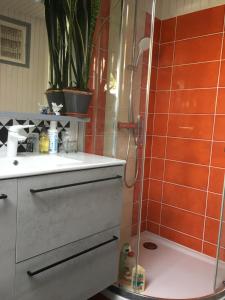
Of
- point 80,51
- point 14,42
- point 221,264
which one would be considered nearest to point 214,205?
point 221,264

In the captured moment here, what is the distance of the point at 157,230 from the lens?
8.14 ft

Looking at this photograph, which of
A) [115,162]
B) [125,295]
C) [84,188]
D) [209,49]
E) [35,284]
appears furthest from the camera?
[209,49]

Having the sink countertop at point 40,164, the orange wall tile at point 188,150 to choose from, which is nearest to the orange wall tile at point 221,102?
the orange wall tile at point 188,150

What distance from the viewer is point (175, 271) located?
6.50ft

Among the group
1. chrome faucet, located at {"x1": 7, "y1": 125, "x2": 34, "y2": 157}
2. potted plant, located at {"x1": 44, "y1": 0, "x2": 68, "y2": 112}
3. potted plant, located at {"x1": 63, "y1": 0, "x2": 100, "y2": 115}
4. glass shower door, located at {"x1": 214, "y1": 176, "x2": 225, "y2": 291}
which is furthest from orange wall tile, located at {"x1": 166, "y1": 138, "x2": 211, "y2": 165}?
chrome faucet, located at {"x1": 7, "y1": 125, "x2": 34, "y2": 157}

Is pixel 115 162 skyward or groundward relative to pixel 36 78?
groundward

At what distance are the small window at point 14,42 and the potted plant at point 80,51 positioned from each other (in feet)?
0.81

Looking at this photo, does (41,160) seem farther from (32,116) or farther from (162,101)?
(162,101)

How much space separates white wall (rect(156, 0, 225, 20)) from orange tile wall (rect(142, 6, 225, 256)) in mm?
46

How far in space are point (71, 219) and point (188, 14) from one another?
1.90 m

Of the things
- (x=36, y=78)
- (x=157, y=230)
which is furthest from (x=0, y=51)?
(x=157, y=230)

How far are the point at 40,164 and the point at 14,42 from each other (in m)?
0.76

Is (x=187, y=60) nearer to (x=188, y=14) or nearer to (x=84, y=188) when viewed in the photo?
(x=188, y=14)

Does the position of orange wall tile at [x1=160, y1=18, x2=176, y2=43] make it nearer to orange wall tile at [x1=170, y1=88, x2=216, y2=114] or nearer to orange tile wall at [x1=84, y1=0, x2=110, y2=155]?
orange wall tile at [x1=170, y1=88, x2=216, y2=114]
